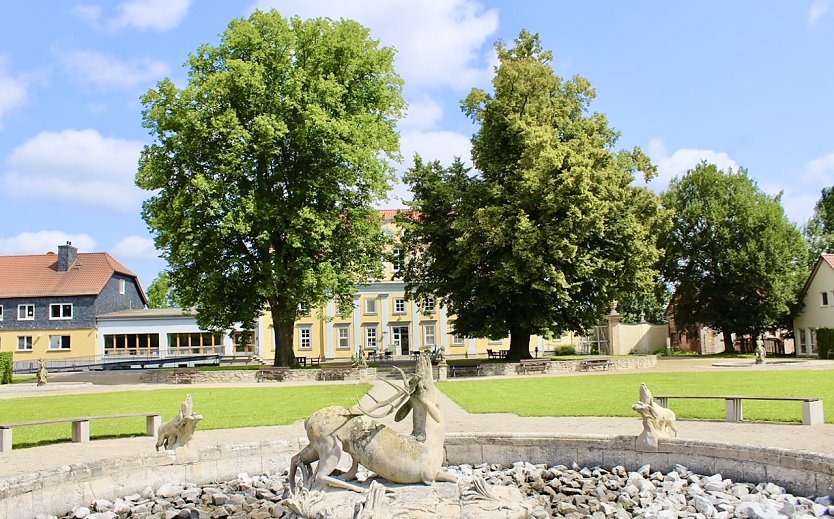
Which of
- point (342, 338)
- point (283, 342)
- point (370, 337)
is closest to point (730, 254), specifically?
point (370, 337)

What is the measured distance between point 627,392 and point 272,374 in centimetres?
1686

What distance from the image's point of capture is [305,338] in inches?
2269

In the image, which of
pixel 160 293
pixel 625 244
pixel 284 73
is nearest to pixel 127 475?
pixel 284 73

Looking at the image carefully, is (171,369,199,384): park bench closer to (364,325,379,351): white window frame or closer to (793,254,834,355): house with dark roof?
(364,325,379,351): white window frame

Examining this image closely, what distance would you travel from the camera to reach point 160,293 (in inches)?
3748

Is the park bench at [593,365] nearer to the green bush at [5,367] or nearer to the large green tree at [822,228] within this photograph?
the green bush at [5,367]

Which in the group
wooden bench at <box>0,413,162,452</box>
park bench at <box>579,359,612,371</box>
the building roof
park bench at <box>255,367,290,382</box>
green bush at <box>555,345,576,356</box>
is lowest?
green bush at <box>555,345,576,356</box>

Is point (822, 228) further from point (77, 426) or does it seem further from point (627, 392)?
point (77, 426)

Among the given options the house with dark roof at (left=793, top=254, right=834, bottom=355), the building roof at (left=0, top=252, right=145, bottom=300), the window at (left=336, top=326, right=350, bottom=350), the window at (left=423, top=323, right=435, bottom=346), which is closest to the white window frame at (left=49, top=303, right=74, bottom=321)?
the building roof at (left=0, top=252, right=145, bottom=300)

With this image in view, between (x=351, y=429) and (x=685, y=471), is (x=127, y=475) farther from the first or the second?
(x=685, y=471)

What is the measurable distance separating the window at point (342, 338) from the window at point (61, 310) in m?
20.8

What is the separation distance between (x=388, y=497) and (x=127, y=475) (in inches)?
181

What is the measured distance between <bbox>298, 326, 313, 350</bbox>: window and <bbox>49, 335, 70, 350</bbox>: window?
1777 cm

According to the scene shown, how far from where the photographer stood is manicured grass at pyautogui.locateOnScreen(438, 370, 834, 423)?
51.0 feet
